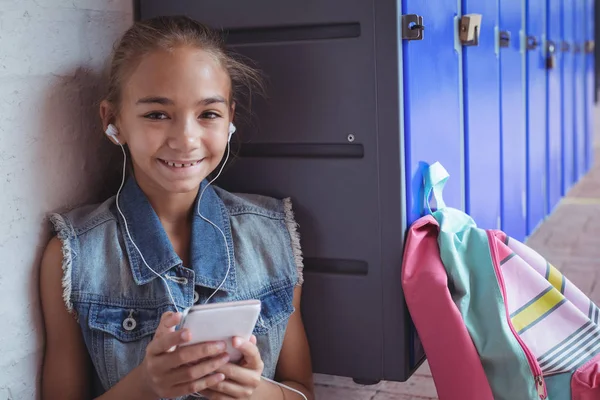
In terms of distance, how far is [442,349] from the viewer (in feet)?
5.59

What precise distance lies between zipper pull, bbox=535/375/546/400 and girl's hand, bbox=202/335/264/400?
2.01 ft

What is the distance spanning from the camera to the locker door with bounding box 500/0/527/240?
2.78 metres

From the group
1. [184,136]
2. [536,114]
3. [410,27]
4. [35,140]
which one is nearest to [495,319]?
[410,27]

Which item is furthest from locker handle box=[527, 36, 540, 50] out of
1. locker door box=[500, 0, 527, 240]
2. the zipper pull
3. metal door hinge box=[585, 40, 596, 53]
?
metal door hinge box=[585, 40, 596, 53]

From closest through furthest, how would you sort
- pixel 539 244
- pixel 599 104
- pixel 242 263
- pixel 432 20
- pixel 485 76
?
pixel 242 263
pixel 432 20
pixel 485 76
pixel 539 244
pixel 599 104

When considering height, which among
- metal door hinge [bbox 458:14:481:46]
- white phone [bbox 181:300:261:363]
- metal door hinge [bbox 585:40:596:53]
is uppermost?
metal door hinge [bbox 458:14:481:46]

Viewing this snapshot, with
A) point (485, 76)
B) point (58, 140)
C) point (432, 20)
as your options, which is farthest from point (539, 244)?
point (58, 140)

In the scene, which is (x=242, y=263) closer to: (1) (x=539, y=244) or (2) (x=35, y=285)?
(2) (x=35, y=285)

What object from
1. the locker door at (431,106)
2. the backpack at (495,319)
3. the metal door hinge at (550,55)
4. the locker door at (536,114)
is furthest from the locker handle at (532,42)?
the backpack at (495,319)

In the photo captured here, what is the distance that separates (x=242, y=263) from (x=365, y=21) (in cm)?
60

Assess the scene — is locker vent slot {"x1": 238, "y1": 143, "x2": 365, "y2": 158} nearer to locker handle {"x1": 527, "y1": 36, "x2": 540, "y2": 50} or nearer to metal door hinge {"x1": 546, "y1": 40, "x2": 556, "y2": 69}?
locker handle {"x1": 527, "y1": 36, "x2": 540, "y2": 50}

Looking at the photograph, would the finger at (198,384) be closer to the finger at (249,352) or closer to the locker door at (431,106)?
the finger at (249,352)

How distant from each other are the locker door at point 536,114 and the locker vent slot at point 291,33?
176 centimetres

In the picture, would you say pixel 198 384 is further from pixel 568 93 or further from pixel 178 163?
pixel 568 93
